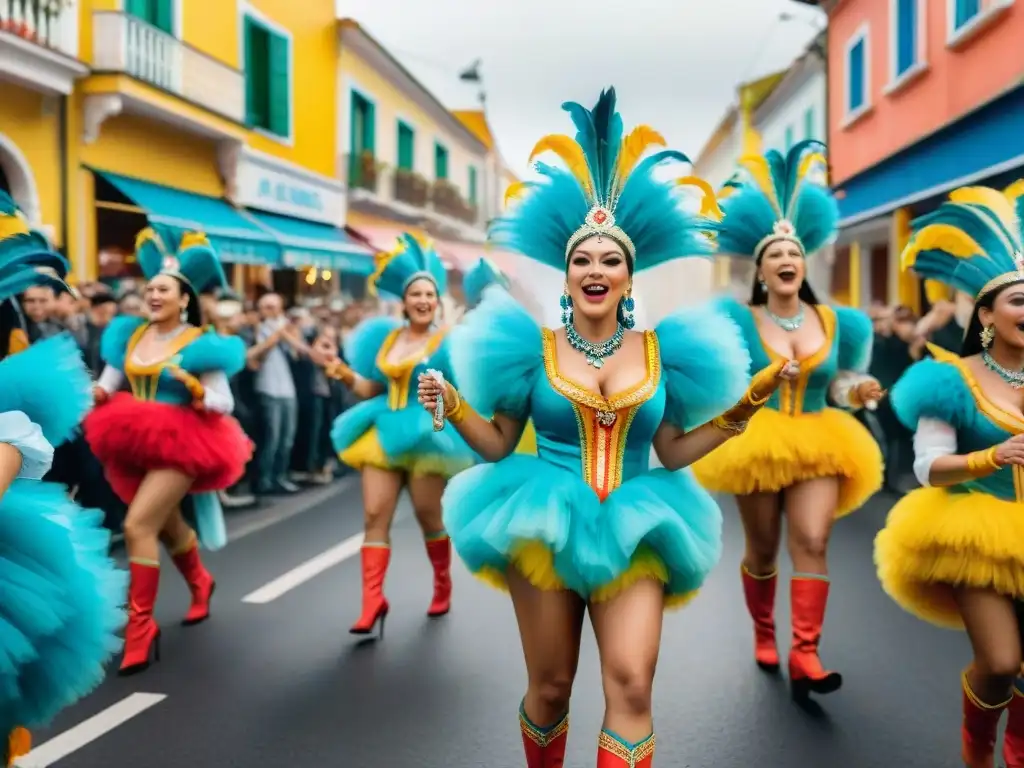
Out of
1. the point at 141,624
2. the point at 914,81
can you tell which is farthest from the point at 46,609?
the point at 914,81

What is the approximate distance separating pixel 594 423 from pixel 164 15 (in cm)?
1589

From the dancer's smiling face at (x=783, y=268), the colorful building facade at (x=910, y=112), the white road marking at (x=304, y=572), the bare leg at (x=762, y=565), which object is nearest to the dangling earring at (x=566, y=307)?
the dancer's smiling face at (x=783, y=268)

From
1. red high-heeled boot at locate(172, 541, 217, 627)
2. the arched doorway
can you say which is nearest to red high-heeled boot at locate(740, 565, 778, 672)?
red high-heeled boot at locate(172, 541, 217, 627)

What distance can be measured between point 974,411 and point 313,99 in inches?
885

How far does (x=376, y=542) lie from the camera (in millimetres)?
5977

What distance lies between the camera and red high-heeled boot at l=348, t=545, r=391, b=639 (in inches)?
231

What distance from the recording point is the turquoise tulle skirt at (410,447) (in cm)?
599

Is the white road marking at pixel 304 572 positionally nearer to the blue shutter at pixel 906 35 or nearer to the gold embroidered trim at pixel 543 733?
the gold embroidered trim at pixel 543 733

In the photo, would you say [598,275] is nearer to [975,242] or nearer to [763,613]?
[975,242]

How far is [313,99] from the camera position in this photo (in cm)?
2445

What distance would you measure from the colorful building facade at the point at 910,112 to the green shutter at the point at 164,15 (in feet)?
36.5

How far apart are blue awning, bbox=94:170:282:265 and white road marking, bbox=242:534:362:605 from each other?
7.73 meters

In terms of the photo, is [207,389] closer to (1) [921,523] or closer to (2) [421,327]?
(2) [421,327]

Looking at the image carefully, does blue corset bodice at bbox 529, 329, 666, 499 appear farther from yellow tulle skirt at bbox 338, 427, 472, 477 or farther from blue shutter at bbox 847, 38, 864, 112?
blue shutter at bbox 847, 38, 864, 112
